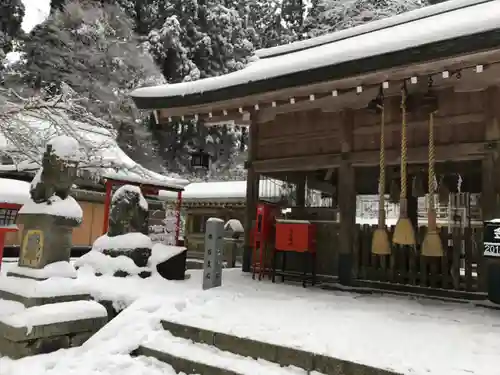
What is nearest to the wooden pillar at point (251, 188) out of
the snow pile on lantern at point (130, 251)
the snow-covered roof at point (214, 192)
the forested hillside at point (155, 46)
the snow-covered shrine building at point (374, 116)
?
the snow-covered shrine building at point (374, 116)

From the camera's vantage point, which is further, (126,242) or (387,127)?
(126,242)

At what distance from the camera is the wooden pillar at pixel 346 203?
22.3 feet

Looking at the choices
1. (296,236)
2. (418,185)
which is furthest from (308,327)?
(418,185)

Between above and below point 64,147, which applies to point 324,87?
above

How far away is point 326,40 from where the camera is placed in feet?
28.0

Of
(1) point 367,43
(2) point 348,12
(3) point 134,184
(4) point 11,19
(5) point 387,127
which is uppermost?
(2) point 348,12

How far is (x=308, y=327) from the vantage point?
412 cm

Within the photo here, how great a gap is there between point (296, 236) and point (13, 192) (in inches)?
269

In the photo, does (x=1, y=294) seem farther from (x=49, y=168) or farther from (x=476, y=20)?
(x=476, y=20)

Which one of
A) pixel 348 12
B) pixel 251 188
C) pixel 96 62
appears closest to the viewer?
pixel 251 188

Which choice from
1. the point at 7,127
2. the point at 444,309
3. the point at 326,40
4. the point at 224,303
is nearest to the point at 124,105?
the point at 326,40

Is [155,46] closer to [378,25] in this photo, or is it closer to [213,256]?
[378,25]

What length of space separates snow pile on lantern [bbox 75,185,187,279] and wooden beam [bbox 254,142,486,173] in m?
2.41

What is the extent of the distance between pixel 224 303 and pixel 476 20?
457cm
